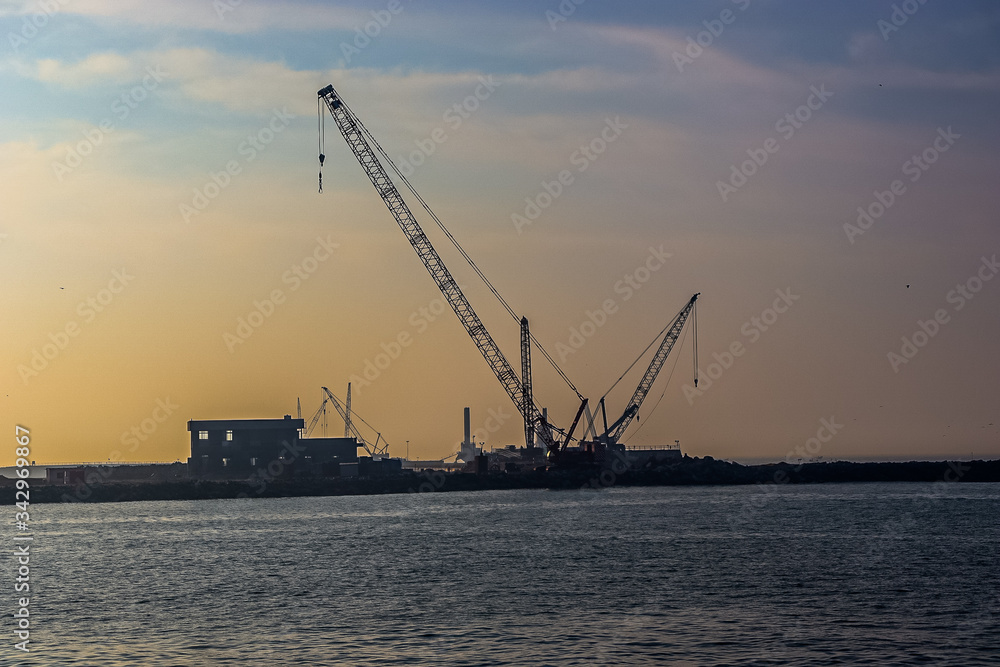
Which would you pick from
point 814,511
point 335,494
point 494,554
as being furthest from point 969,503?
point 335,494

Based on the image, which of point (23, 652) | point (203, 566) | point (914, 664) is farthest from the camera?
point (203, 566)

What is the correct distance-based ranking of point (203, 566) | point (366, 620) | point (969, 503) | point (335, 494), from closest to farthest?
point (366, 620) → point (203, 566) → point (969, 503) → point (335, 494)

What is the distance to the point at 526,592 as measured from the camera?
A: 55531 mm

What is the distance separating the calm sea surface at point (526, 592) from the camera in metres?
40.7

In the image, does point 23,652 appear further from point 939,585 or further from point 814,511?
point 814,511

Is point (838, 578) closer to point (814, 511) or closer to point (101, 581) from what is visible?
point (101, 581)

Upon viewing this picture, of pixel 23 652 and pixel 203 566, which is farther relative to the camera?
pixel 203 566

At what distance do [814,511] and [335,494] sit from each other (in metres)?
92.2

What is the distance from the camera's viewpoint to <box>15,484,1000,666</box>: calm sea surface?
40656mm

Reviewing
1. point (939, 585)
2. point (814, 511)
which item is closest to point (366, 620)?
point (939, 585)

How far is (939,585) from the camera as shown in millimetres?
57000

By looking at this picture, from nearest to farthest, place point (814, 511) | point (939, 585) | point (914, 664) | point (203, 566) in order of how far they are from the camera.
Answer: point (914, 664), point (939, 585), point (203, 566), point (814, 511)

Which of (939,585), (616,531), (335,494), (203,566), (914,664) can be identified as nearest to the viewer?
(914,664)

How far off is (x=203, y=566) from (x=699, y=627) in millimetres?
38378
